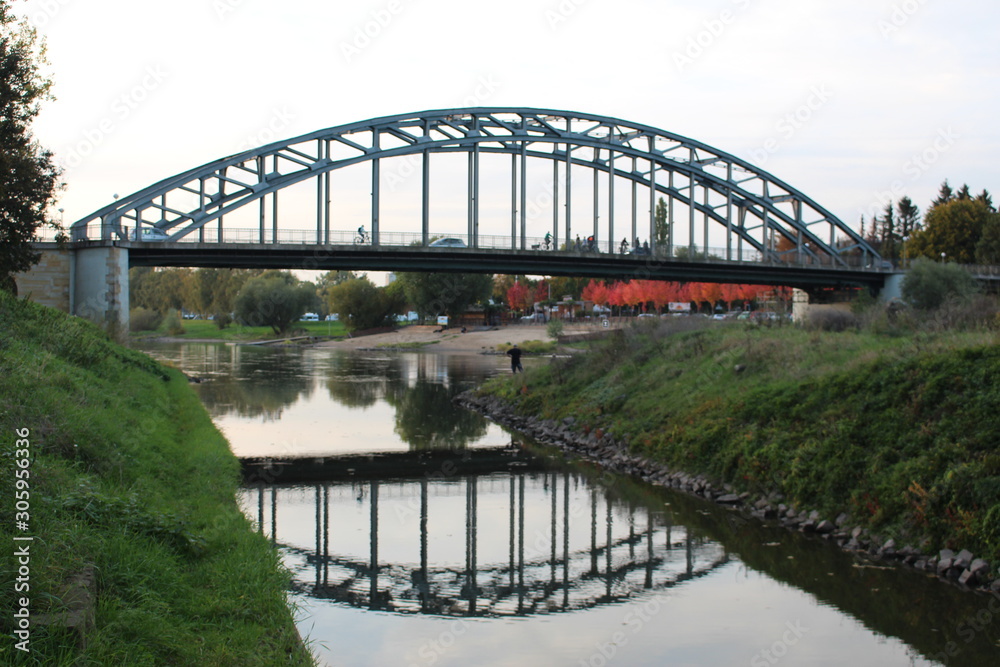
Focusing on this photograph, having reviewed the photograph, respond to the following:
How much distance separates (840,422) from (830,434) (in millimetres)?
295

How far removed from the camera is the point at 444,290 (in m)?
96.9

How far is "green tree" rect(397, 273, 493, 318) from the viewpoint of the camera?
96312mm

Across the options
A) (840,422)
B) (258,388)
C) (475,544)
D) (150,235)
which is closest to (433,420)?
(258,388)

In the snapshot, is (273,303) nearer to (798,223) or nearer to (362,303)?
(362,303)

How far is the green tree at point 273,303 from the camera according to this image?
104 m

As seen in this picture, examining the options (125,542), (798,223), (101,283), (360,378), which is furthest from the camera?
(798,223)

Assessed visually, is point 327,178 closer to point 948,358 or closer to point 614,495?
point 614,495

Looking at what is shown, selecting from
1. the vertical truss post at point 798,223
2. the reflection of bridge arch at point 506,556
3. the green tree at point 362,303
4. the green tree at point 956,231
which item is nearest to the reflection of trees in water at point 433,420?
the reflection of bridge arch at point 506,556

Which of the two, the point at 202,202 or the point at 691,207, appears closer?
the point at 202,202

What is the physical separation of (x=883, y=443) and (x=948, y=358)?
2.25 metres

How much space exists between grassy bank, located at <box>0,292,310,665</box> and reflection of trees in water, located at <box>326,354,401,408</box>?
21883 mm

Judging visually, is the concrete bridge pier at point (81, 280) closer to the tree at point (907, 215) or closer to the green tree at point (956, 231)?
the green tree at point (956, 231)

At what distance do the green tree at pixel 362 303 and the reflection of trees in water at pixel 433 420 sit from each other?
198 feet

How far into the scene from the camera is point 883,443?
51.5 ft
